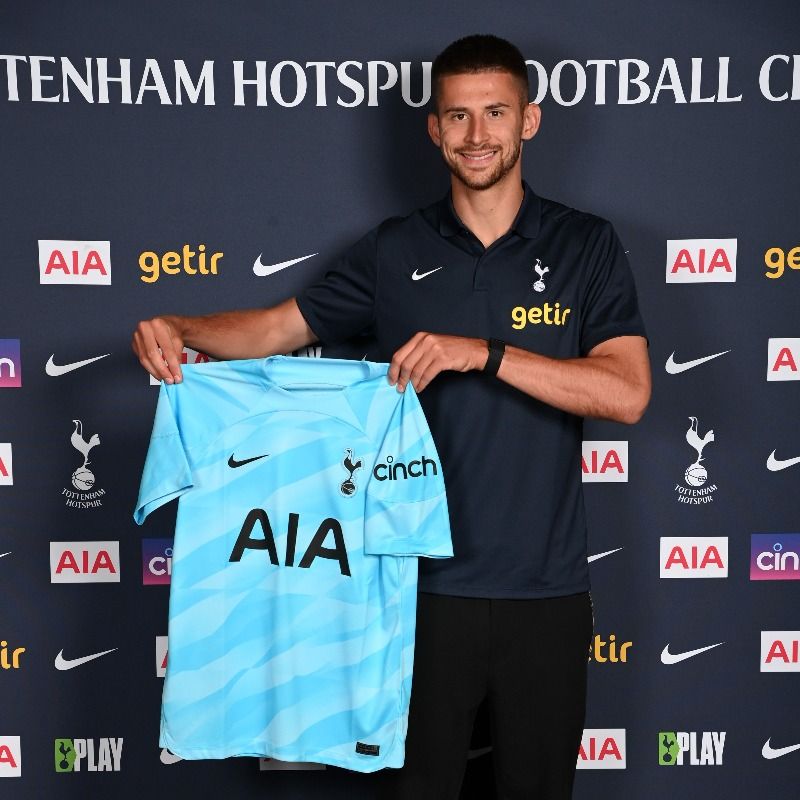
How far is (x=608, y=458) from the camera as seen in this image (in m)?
2.26

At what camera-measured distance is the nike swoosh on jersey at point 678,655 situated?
2291mm

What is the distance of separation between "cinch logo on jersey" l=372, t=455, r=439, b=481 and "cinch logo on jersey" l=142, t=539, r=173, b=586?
0.82 m

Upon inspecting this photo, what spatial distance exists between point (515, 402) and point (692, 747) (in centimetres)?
114

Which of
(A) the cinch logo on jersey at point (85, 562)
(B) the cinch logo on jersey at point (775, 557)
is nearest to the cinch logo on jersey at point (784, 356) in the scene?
(B) the cinch logo on jersey at point (775, 557)

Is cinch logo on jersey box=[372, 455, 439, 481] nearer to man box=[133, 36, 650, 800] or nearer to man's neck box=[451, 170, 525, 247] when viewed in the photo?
man box=[133, 36, 650, 800]

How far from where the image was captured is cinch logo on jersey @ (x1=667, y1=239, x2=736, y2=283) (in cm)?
220

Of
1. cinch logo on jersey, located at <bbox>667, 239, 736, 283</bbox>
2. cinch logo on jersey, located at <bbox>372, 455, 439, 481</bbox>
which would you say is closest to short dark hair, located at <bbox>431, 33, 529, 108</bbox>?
cinch logo on jersey, located at <bbox>667, 239, 736, 283</bbox>

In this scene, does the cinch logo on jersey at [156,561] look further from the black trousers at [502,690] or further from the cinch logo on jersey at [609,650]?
the cinch logo on jersey at [609,650]

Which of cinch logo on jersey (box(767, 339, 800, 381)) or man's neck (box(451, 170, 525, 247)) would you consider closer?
man's neck (box(451, 170, 525, 247))

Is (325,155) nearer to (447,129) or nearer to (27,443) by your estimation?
(447,129)

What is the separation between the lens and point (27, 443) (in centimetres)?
225

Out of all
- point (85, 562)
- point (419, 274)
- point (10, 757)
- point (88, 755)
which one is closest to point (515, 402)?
point (419, 274)

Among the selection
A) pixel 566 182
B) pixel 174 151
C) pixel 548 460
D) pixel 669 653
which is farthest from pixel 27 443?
pixel 669 653

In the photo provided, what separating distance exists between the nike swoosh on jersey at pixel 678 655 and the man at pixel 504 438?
552 millimetres
